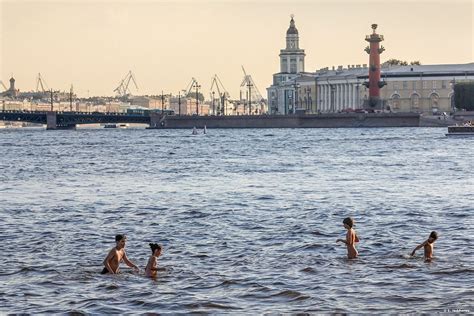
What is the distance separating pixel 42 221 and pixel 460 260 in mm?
11503

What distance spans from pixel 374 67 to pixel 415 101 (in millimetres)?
19906

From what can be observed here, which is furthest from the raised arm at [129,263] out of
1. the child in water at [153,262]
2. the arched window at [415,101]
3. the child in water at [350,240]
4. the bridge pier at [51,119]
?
the arched window at [415,101]

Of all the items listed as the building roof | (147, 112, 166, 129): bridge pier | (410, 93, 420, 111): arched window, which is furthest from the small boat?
(147, 112, 166, 129): bridge pier

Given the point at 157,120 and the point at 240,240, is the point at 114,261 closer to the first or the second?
the point at 240,240

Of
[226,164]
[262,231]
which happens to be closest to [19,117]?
[226,164]

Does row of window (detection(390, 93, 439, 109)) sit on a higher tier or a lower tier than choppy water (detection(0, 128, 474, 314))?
higher

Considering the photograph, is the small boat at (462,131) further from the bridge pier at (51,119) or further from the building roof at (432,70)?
the bridge pier at (51,119)

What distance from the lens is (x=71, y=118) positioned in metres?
Answer: 166

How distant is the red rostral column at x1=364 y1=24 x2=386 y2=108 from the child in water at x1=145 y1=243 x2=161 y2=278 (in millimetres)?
128137

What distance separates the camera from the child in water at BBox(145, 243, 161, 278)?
20141 mm

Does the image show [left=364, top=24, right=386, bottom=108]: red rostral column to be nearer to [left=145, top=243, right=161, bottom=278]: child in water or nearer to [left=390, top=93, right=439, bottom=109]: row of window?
[left=390, top=93, right=439, bottom=109]: row of window

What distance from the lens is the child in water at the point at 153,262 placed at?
20141mm

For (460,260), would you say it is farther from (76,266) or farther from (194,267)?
(76,266)

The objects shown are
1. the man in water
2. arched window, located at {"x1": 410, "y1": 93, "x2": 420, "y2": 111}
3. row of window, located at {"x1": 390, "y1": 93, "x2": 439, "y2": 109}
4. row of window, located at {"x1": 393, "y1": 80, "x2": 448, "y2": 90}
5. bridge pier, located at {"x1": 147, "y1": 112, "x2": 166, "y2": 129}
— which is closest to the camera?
the man in water
